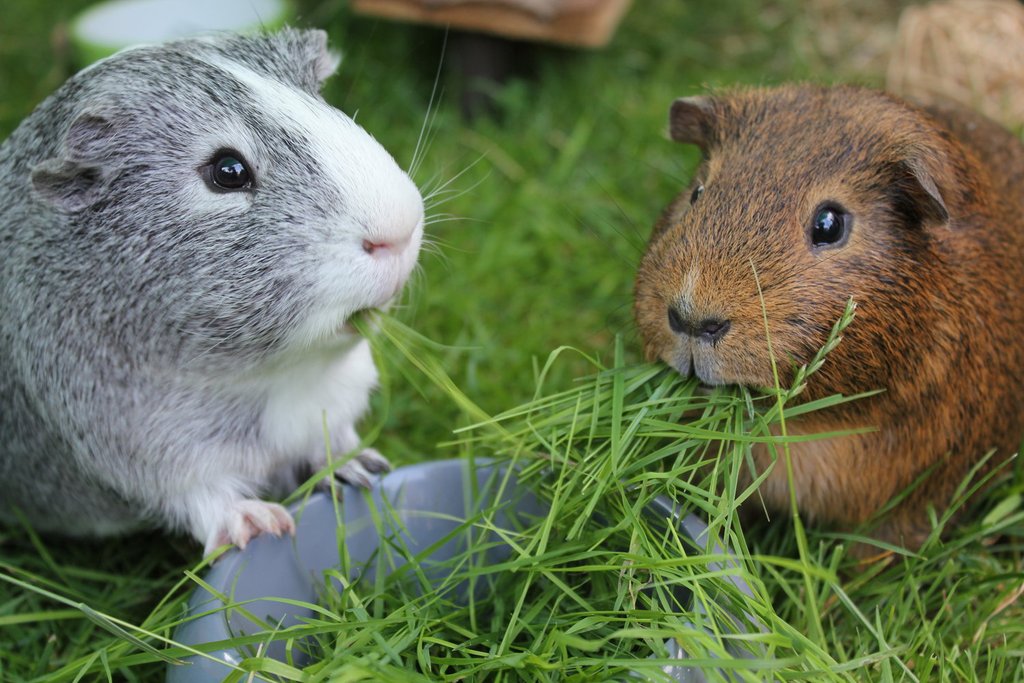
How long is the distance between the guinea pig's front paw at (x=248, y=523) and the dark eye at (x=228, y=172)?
93 centimetres

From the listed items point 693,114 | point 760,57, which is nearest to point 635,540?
point 693,114

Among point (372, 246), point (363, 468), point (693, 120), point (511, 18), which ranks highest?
point (511, 18)

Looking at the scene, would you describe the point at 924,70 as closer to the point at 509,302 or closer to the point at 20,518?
the point at 509,302

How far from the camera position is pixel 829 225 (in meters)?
2.71

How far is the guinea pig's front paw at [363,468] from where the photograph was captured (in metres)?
3.09

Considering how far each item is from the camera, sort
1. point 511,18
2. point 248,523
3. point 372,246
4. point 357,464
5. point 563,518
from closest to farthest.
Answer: point 372,246
point 563,518
point 248,523
point 357,464
point 511,18

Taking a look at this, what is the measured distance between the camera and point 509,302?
14.9ft

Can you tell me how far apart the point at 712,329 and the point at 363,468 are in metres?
1.23

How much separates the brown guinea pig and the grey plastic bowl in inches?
20.4

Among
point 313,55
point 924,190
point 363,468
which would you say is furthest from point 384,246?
point 924,190

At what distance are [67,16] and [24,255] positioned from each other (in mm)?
4027

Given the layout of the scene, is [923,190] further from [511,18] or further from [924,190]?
[511,18]

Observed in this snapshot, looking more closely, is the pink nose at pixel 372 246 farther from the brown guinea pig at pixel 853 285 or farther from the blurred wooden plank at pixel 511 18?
the blurred wooden plank at pixel 511 18

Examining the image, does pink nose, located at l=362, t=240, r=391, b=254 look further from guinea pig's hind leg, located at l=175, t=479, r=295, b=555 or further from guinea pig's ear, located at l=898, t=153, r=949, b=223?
guinea pig's ear, located at l=898, t=153, r=949, b=223
